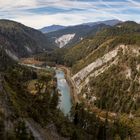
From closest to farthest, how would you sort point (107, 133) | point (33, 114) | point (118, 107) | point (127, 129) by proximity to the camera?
point (33, 114) → point (107, 133) → point (127, 129) → point (118, 107)

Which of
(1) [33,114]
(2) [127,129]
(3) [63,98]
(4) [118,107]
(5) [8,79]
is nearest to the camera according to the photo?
(1) [33,114]

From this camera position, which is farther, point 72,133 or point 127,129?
point 127,129

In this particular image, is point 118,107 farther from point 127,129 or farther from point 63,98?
point 127,129

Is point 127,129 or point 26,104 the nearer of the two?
point 26,104

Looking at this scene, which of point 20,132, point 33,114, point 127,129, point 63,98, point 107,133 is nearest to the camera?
point 20,132

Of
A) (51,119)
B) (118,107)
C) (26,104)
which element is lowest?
(118,107)

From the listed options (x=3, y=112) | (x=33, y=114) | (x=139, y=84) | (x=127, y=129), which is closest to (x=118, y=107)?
(x=139, y=84)

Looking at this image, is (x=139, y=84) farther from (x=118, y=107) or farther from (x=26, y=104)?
(x=26, y=104)

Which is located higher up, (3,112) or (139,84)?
(3,112)

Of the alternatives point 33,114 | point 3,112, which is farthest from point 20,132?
point 33,114
